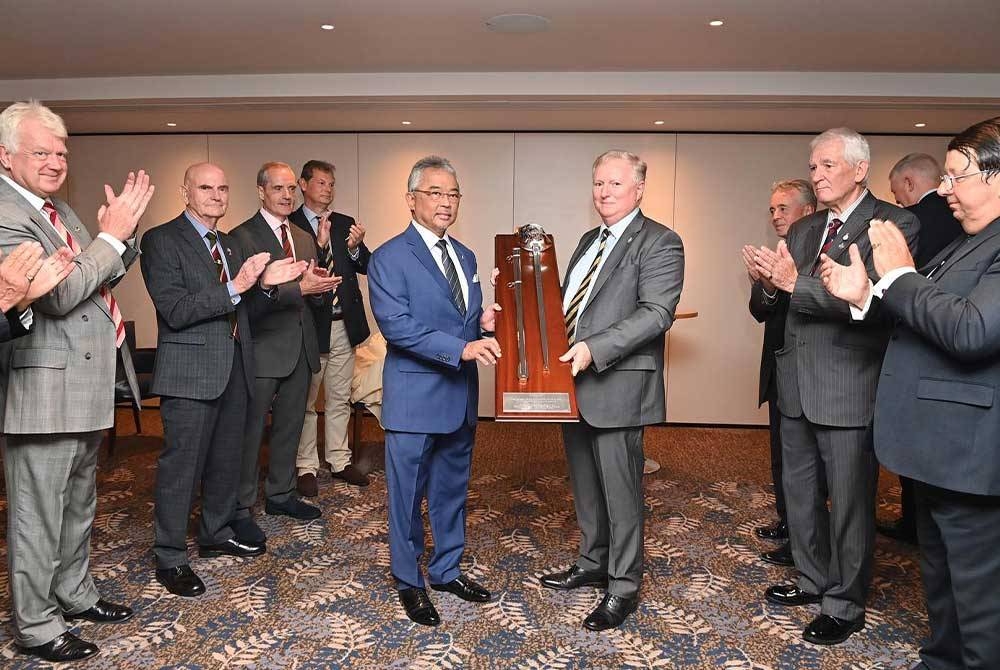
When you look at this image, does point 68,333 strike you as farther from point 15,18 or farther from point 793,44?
point 793,44

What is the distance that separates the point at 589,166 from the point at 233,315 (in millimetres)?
4206

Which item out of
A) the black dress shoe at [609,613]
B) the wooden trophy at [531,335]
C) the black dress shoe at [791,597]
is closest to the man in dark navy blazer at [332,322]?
the wooden trophy at [531,335]

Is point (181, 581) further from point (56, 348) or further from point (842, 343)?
point (842, 343)

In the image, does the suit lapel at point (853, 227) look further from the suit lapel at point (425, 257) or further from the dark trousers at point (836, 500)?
the suit lapel at point (425, 257)

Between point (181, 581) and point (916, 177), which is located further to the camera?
point (916, 177)

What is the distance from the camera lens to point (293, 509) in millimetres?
4312

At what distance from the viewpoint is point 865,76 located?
5.22 metres

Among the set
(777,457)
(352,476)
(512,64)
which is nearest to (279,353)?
(352,476)

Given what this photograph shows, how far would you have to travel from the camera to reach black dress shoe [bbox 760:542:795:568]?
12.2ft

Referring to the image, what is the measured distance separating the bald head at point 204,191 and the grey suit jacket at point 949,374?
9.16ft

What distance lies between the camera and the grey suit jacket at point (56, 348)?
2.60m

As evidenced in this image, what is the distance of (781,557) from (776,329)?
1.15 meters

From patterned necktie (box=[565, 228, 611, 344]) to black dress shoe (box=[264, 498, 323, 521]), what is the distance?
2.08 metres

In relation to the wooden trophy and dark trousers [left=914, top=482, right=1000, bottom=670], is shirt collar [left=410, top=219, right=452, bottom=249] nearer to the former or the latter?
the wooden trophy
